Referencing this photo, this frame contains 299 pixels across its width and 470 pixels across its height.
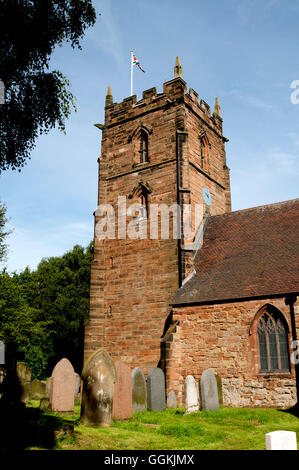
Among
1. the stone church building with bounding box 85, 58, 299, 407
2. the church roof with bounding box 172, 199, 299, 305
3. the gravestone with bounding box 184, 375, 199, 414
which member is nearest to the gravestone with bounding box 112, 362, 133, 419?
the gravestone with bounding box 184, 375, 199, 414

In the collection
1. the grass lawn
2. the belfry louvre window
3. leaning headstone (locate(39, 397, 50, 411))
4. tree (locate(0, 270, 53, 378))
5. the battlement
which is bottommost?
the grass lawn

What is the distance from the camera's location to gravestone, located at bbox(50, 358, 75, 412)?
36.6 feet

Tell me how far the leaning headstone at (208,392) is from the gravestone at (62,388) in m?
3.79

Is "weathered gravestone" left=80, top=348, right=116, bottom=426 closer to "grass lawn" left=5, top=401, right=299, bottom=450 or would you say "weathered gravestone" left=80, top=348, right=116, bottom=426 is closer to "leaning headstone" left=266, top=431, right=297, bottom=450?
"grass lawn" left=5, top=401, right=299, bottom=450

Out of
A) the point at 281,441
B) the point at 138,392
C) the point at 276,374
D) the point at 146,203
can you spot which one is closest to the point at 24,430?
the point at 281,441

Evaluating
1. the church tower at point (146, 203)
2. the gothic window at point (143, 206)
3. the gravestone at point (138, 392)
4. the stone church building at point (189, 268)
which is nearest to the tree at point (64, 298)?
the church tower at point (146, 203)

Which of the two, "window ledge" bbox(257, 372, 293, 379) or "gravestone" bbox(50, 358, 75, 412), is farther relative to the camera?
"window ledge" bbox(257, 372, 293, 379)

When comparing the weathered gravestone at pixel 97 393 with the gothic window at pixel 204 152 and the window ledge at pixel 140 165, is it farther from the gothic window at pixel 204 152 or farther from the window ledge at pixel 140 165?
the gothic window at pixel 204 152

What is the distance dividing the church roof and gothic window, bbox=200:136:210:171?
3366mm

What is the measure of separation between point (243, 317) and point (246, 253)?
3203mm

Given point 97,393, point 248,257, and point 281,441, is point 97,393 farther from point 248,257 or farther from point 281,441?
point 248,257

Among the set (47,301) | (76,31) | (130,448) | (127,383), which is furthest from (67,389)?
(47,301)

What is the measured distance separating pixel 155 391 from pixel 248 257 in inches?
259

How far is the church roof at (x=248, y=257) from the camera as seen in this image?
14.8 m
